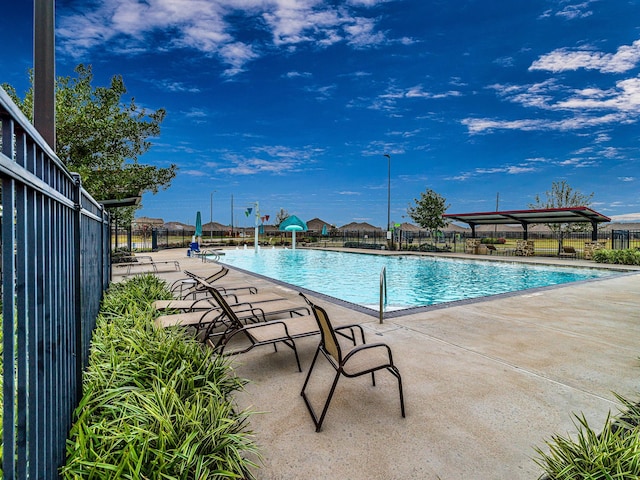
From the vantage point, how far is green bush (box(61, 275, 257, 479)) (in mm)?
1833

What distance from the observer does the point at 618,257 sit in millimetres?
16328

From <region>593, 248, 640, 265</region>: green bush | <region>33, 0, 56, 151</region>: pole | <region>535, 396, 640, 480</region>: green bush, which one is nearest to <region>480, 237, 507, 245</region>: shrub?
<region>593, 248, 640, 265</region>: green bush

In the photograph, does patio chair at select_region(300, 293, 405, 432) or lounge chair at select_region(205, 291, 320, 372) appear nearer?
patio chair at select_region(300, 293, 405, 432)

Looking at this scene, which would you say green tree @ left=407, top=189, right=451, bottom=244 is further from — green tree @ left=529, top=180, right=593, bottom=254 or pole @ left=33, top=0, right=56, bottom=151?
pole @ left=33, top=0, right=56, bottom=151

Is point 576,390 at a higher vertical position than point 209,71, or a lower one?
lower

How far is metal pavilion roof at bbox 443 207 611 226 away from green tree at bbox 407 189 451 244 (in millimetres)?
3467

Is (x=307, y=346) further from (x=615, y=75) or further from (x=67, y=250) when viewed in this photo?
(x=615, y=75)

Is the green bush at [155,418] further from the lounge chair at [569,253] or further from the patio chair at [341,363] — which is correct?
the lounge chair at [569,253]

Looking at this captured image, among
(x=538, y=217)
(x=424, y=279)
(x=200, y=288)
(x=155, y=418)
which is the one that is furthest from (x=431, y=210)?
(x=155, y=418)

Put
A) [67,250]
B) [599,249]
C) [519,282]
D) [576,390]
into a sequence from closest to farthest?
[67,250] < [576,390] < [519,282] < [599,249]

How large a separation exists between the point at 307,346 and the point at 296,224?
22.1 meters

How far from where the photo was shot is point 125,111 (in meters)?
12.3

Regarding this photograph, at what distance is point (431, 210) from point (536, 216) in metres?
7.96

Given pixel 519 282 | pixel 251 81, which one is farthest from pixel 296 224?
pixel 519 282
